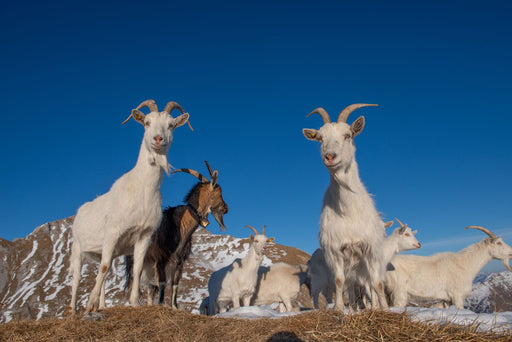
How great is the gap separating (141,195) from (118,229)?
0.78 m

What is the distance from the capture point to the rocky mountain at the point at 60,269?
55566mm

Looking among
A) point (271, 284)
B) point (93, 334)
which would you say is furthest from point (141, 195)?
point (271, 284)

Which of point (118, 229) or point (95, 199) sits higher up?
point (95, 199)

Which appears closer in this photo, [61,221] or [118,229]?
[118,229]

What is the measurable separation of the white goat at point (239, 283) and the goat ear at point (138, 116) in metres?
8.12

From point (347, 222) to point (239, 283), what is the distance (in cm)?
821

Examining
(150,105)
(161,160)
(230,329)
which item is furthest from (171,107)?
(230,329)

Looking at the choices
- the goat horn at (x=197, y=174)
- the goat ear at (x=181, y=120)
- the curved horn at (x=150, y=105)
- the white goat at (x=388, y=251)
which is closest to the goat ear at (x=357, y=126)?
the goat ear at (x=181, y=120)

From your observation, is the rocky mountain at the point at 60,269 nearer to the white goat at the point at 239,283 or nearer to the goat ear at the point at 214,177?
the white goat at the point at 239,283

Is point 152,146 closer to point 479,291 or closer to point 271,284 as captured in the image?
point 271,284

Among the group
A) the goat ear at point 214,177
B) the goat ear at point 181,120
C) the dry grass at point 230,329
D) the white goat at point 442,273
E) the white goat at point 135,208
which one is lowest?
the dry grass at point 230,329

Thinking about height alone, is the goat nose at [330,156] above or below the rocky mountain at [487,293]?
above

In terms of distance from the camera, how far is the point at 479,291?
47.3 ft

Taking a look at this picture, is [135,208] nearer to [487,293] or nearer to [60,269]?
[487,293]
